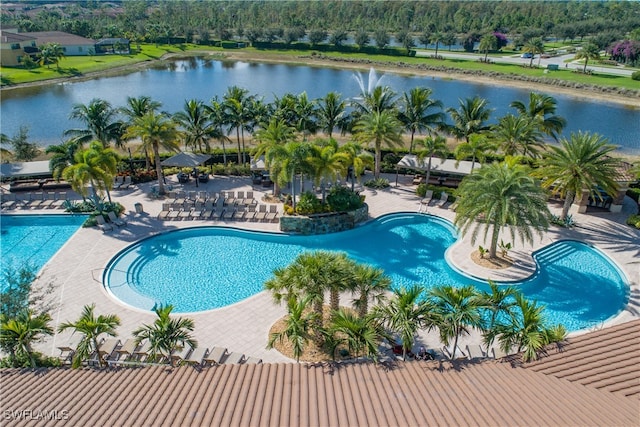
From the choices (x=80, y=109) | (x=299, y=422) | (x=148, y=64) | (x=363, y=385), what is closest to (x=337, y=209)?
(x=363, y=385)

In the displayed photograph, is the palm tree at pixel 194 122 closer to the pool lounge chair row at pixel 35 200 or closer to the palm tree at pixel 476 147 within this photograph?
the pool lounge chair row at pixel 35 200

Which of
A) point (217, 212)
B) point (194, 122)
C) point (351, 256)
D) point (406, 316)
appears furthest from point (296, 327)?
point (194, 122)

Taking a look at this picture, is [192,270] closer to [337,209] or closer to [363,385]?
[337,209]

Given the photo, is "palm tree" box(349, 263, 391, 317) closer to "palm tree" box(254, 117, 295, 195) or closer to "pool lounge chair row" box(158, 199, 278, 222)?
"palm tree" box(254, 117, 295, 195)

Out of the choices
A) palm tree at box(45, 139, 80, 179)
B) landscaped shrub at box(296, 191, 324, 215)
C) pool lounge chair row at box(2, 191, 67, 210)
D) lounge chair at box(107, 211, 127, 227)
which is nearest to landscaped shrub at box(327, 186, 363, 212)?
landscaped shrub at box(296, 191, 324, 215)

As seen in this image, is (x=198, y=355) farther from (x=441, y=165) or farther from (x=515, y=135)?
(x=515, y=135)
